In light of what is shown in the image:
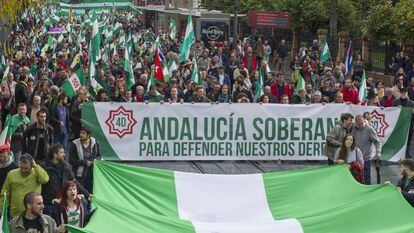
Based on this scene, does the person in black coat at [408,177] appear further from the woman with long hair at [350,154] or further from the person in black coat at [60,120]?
the person in black coat at [60,120]

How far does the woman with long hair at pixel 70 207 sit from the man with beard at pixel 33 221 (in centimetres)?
74

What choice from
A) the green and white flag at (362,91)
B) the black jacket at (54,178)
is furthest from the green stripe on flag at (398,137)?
the black jacket at (54,178)

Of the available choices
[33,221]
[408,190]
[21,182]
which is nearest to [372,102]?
[408,190]

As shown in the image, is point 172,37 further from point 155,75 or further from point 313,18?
point 155,75

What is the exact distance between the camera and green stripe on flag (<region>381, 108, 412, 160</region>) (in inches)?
690

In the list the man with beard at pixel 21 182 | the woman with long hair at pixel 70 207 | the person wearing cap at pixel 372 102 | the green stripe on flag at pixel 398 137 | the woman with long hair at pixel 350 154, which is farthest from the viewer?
the person wearing cap at pixel 372 102

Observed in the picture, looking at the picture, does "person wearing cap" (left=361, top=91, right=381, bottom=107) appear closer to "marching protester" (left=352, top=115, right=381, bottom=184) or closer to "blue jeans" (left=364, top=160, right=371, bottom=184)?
"marching protester" (left=352, top=115, right=381, bottom=184)

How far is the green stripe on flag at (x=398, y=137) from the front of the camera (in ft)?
57.5

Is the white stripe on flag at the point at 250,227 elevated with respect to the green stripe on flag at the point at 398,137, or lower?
elevated

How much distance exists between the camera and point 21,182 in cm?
1040

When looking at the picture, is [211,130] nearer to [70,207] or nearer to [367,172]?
[367,172]

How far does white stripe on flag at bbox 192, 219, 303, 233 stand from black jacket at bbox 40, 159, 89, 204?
230 centimetres

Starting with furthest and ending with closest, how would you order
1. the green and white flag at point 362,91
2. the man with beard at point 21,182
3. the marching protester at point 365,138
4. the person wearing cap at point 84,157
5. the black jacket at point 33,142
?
the green and white flag at point 362,91, the marching protester at point 365,138, the black jacket at point 33,142, the person wearing cap at point 84,157, the man with beard at point 21,182

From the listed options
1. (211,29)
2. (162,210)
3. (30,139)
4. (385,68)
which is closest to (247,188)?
(162,210)
